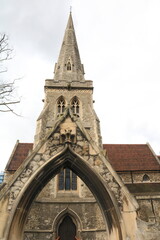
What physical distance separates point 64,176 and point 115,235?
1283 cm

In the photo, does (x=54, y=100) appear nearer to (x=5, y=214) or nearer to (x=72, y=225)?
(x=72, y=225)

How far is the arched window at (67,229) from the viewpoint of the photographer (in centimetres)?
1361

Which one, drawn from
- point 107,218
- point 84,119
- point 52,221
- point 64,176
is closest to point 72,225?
point 52,221

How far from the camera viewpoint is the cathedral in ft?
13.0

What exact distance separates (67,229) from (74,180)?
374 cm

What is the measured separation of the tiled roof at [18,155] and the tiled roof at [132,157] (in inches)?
351

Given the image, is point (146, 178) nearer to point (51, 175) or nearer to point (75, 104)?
point (75, 104)

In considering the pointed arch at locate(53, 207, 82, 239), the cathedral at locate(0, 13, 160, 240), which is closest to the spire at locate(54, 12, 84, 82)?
the cathedral at locate(0, 13, 160, 240)

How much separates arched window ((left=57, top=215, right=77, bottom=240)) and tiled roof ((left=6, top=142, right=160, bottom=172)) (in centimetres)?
621

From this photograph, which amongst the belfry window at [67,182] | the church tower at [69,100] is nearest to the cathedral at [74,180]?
the belfry window at [67,182]

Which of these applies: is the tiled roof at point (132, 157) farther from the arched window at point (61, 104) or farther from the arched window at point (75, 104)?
the arched window at point (61, 104)

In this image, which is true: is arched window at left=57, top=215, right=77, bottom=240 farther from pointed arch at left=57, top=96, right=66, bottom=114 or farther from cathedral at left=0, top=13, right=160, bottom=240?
pointed arch at left=57, top=96, right=66, bottom=114

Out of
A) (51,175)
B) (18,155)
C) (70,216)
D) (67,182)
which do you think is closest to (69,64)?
(18,155)

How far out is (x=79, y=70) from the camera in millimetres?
27328
